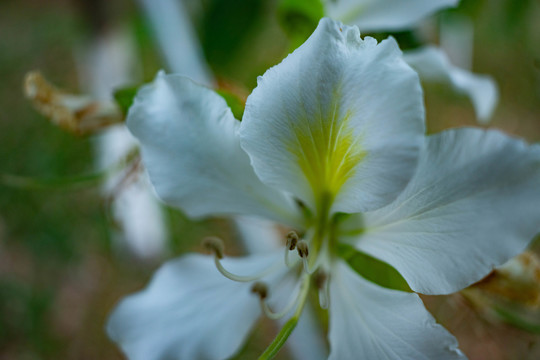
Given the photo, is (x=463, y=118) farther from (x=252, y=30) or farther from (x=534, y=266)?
(x=534, y=266)

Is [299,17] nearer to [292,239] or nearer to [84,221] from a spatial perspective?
[292,239]

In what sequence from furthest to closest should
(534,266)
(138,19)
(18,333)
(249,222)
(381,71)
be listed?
(18,333) < (138,19) < (249,222) < (534,266) < (381,71)

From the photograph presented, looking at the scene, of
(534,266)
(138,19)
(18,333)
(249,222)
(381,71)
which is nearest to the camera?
(381,71)

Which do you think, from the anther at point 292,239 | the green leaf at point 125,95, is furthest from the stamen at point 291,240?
the green leaf at point 125,95

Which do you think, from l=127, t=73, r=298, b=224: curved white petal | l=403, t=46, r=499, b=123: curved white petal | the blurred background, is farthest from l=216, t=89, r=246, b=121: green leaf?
the blurred background

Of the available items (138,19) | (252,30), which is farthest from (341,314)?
(138,19)

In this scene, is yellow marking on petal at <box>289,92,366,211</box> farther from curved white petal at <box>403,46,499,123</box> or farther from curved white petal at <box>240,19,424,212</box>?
curved white petal at <box>403,46,499,123</box>
